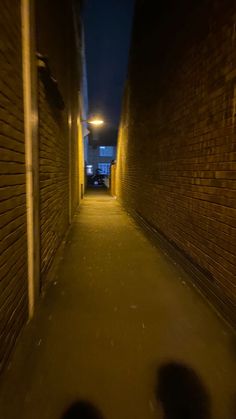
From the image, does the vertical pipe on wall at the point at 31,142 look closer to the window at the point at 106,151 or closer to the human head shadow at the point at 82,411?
the human head shadow at the point at 82,411

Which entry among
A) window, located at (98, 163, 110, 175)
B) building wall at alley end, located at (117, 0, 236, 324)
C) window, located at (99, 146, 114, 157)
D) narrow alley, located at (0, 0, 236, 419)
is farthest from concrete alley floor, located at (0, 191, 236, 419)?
window, located at (99, 146, 114, 157)

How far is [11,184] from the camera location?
2.24 m

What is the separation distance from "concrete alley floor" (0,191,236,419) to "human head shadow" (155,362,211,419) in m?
0.05

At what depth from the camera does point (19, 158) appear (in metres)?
2.46

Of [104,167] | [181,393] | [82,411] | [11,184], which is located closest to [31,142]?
[11,184]

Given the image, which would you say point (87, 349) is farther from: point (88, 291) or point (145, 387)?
point (88, 291)

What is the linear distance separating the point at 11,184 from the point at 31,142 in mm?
711

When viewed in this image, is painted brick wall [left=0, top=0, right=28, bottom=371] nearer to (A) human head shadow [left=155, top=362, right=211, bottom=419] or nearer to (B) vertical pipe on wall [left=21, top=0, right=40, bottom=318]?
(B) vertical pipe on wall [left=21, top=0, right=40, bottom=318]

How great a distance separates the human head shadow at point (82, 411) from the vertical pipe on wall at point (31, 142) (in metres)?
1.24

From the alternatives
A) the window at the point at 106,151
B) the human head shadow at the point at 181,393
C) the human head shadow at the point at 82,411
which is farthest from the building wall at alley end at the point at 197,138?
the window at the point at 106,151

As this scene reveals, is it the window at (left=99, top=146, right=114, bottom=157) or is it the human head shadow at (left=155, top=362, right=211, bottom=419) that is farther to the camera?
the window at (left=99, top=146, right=114, bottom=157)

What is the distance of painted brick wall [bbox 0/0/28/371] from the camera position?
2049 millimetres

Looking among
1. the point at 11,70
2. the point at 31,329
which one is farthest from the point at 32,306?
the point at 11,70

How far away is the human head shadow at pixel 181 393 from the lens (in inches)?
71.6
